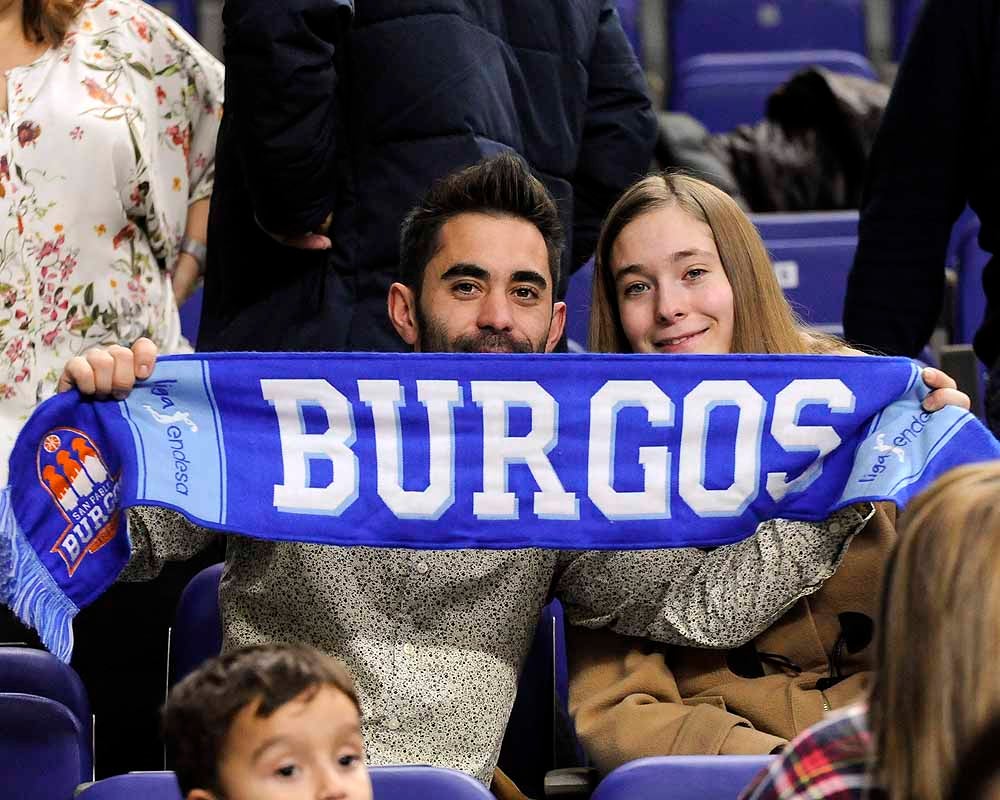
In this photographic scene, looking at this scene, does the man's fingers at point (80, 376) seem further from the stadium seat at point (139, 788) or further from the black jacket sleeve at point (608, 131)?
the black jacket sleeve at point (608, 131)

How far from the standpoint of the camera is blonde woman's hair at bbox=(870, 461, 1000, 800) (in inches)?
49.8

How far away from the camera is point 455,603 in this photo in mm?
2219

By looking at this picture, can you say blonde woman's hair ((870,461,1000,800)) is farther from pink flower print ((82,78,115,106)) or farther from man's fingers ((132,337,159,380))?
pink flower print ((82,78,115,106))

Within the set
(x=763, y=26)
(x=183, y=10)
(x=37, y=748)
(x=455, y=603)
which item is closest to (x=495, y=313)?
(x=455, y=603)

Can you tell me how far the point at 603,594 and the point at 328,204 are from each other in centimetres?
85

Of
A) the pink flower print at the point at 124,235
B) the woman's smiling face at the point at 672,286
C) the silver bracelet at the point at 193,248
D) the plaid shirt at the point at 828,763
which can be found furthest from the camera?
the silver bracelet at the point at 193,248

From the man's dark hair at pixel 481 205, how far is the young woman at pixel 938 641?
1.23 meters

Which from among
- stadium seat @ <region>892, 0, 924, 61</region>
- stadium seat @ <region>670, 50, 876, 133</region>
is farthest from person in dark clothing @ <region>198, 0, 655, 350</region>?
stadium seat @ <region>892, 0, 924, 61</region>

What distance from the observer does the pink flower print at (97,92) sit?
110 inches

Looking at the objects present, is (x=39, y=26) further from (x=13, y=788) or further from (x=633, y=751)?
(x=633, y=751)

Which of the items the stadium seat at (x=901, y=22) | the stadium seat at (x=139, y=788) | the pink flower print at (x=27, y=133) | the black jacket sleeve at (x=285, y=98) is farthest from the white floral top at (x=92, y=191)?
the stadium seat at (x=901, y=22)

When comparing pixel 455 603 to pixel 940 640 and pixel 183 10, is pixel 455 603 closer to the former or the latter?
pixel 940 640

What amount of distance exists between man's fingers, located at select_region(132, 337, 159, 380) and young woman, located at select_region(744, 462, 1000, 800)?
3.61ft

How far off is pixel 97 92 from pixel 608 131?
0.94 meters
